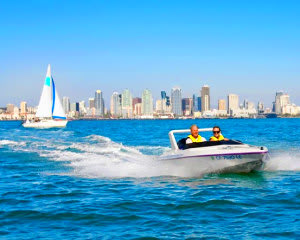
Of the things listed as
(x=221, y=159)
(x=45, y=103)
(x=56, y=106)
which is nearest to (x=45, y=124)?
(x=45, y=103)

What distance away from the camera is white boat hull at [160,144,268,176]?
45.5 feet

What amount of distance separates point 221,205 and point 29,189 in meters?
5.50

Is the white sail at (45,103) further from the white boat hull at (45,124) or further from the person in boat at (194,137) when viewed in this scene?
the person in boat at (194,137)

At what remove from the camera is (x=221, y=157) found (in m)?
14.0

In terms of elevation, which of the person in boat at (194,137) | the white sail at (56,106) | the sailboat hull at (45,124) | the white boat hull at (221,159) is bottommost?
the sailboat hull at (45,124)

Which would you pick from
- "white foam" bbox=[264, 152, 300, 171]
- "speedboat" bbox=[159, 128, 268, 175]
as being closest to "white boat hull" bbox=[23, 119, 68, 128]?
"white foam" bbox=[264, 152, 300, 171]

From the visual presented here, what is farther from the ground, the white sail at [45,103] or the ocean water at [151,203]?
the white sail at [45,103]

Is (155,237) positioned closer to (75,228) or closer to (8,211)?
(75,228)

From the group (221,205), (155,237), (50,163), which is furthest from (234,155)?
(50,163)

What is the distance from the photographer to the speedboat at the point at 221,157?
547 inches

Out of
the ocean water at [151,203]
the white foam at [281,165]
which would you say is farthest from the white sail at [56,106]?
the white foam at [281,165]

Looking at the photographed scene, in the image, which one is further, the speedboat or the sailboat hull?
the sailboat hull

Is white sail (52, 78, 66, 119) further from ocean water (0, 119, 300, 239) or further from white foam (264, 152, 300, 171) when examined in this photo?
white foam (264, 152, 300, 171)

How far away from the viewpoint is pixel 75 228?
27.6 feet
